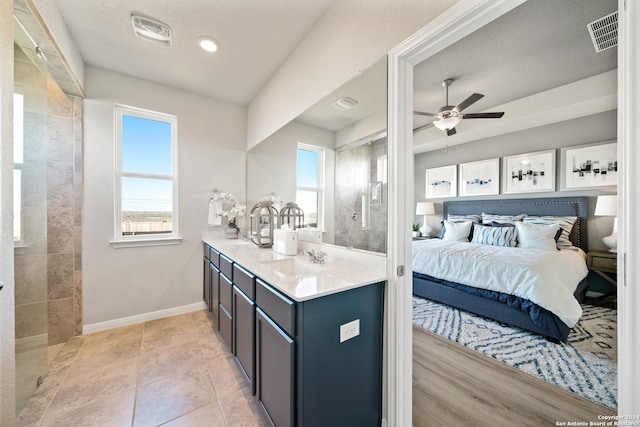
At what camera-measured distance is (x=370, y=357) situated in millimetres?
1299

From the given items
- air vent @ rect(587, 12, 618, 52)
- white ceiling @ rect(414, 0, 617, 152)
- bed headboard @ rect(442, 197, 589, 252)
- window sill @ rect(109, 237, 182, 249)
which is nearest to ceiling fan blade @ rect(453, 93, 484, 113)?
white ceiling @ rect(414, 0, 617, 152)

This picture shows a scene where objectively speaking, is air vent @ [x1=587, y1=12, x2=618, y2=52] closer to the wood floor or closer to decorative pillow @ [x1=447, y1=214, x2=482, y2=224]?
decorative pillow @ [x1=447, y1=214, x2=482, y2=224]

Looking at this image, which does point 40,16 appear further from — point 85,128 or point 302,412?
point 302,412

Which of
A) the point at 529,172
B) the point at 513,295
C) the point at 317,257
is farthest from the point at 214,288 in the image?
the point at 529,172

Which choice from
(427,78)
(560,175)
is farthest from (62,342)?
(560,175)

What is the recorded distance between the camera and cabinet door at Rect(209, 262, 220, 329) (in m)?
2.31

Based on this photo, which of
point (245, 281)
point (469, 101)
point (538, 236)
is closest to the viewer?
point (245, 281)

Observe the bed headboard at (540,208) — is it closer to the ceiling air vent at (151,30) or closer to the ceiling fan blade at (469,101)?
the ceiling fan blade at (469,101)

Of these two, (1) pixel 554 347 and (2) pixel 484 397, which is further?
(1) pixel 554 347

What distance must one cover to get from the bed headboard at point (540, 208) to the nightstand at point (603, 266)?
219 millimetres

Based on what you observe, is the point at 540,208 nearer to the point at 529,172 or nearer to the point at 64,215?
the point at 529,172

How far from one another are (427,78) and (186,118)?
2989 millimetres

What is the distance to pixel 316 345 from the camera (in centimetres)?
110

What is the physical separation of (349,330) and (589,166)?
14.4ft
